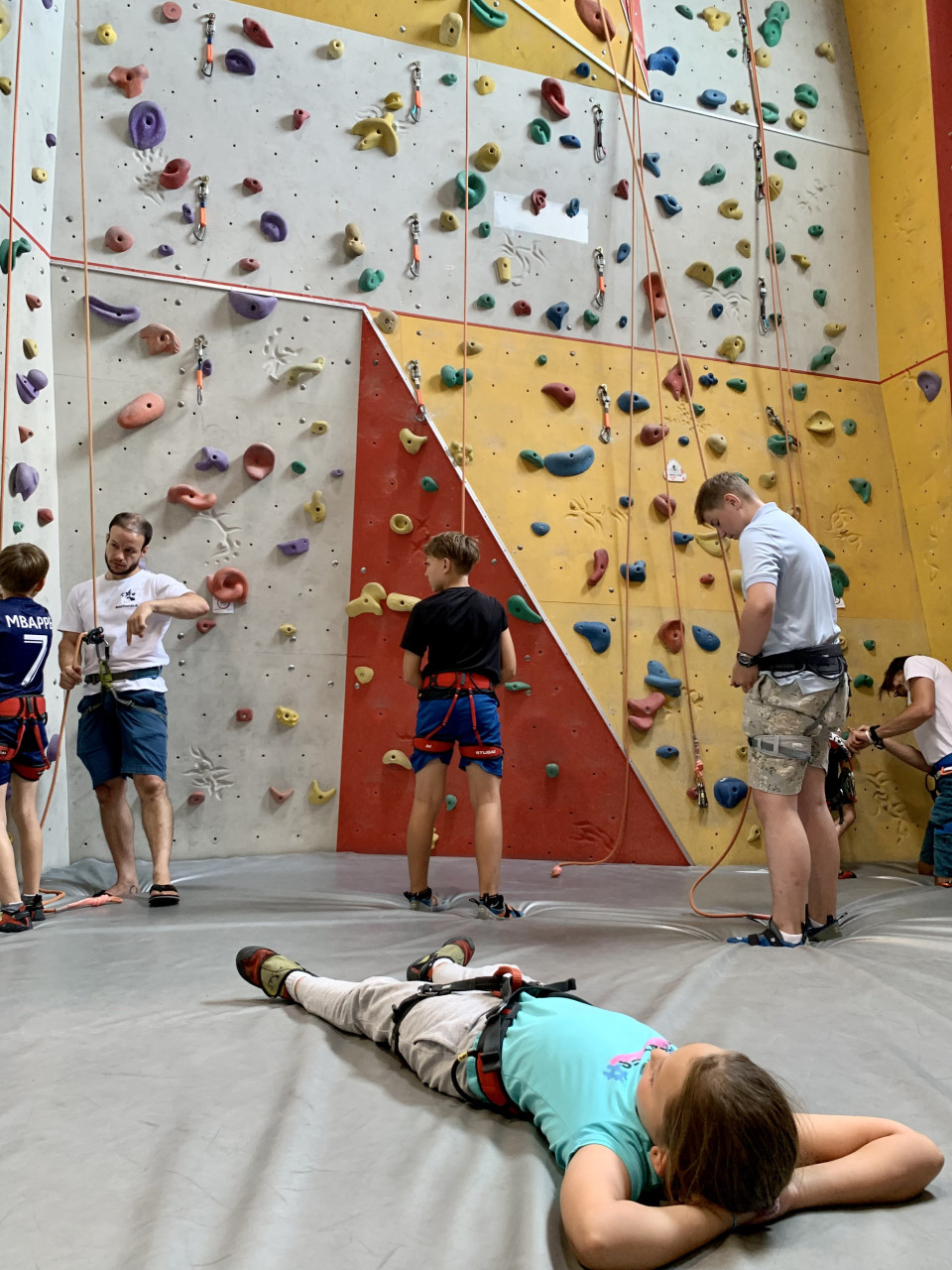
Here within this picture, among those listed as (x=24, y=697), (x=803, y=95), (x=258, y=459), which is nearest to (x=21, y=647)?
(x=24, y=697)

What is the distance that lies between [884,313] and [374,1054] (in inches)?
167

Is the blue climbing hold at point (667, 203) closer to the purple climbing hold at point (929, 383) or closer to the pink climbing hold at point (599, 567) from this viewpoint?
the purple climbing hold at point (929, 383)

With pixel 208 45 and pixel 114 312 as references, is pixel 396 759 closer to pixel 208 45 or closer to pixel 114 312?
pixel 114 312

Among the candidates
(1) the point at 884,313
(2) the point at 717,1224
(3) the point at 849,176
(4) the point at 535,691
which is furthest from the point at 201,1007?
(3) the point at 849,176

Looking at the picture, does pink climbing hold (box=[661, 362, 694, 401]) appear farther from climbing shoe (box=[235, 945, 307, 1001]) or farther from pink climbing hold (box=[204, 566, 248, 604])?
climbing shoe (box=[235, 945, 307, 1001])

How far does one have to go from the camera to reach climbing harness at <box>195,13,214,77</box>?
Result: 12.3 ft

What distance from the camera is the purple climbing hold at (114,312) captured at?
11.5ft

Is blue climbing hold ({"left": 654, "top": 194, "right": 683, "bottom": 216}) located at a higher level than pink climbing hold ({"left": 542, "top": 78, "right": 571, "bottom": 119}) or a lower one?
lower

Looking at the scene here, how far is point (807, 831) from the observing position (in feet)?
8.43

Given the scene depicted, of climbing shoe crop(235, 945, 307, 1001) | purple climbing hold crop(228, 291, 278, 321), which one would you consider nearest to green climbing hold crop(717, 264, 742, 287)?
purple climbing hold crop(228, 291, 278, 321)

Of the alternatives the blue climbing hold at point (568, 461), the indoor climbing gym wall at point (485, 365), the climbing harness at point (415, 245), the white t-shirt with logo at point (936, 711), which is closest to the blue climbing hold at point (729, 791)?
the indoor climbing gym wall at point (485, 365)

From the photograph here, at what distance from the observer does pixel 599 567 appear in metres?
4.00

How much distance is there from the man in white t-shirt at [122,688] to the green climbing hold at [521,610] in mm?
1326

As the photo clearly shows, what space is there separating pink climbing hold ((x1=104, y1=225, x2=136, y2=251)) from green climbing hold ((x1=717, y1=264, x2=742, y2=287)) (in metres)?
2.47
